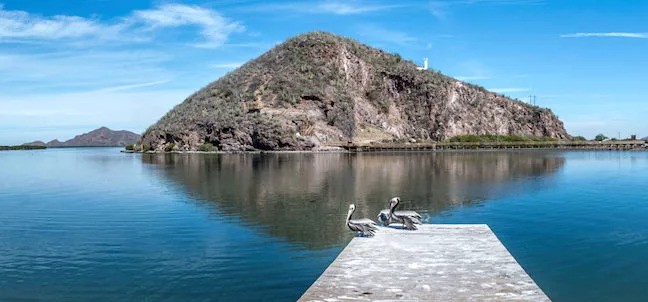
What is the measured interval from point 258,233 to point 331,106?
354 ft

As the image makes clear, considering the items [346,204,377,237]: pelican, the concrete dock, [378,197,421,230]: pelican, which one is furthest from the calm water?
[378,197,421,230]: pelican

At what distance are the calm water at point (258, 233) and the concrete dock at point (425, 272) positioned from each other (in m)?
1.26

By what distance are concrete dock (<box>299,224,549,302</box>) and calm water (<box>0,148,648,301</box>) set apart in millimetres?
1261

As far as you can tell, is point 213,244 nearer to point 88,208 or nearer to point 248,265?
→ point 248,265

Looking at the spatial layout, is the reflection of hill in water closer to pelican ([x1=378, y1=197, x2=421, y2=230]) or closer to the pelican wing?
the pelican wing

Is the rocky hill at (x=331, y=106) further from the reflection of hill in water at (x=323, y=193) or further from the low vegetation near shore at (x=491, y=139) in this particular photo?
the reflection of hill in water at (x=323, y=193)

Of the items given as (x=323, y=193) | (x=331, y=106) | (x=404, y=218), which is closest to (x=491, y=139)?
(x=331, y=106)

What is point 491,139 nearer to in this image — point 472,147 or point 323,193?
point 472,147

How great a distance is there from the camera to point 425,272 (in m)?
14.4

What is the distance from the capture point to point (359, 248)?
691 inches

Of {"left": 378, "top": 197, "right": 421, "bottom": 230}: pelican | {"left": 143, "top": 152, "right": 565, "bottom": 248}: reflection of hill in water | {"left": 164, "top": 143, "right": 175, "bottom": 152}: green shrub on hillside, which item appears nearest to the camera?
{"left": 378, "top": 197, "right": 421, "bottom": 230}: pelican

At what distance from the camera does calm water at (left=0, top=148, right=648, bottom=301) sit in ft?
51.6

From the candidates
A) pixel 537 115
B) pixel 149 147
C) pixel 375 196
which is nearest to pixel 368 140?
pixel 149 147

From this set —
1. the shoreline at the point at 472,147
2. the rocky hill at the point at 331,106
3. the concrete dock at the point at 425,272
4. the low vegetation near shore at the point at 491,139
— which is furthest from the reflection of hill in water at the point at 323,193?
the low vegetation near shore at the point at 491,139
